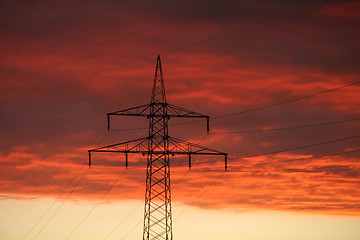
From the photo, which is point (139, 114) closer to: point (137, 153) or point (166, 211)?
point (137, 153)

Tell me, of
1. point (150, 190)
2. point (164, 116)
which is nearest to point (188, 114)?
point (164, 116)

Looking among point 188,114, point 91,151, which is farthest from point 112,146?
point 188,114

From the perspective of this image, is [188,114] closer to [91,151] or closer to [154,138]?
[154,138]

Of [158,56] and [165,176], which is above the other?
[158,56]

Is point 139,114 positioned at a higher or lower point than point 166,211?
higher

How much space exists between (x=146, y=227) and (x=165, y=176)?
5.29 metres

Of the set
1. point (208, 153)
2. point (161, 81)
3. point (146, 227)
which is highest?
point (161, 81)

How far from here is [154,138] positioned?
8525 centimetres

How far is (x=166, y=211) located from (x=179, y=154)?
19.0 feet

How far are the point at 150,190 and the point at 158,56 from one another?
41.9 ft

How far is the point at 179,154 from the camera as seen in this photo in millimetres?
84875

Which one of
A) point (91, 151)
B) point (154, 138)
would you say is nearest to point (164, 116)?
point (154, 138)

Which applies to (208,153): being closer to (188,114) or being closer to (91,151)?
(188,114)

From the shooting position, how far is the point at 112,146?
278 ft
